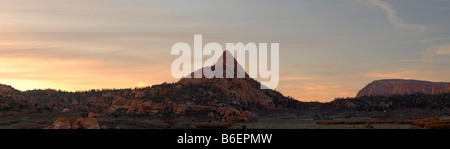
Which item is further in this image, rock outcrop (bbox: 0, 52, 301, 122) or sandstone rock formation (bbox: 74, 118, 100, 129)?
rock outcrop (bbox: 0, 52, 301, 122)

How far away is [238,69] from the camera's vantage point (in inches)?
5463

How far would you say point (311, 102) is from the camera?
130 metres

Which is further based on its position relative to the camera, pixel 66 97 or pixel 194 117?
pixel 66 97

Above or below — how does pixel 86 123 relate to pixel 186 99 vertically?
below

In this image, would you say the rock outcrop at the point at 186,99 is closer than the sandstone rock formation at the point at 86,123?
No

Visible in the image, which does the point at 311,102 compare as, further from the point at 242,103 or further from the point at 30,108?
the point at 30,108

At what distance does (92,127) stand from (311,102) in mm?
100567

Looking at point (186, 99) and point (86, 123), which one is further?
point (186, 99)
